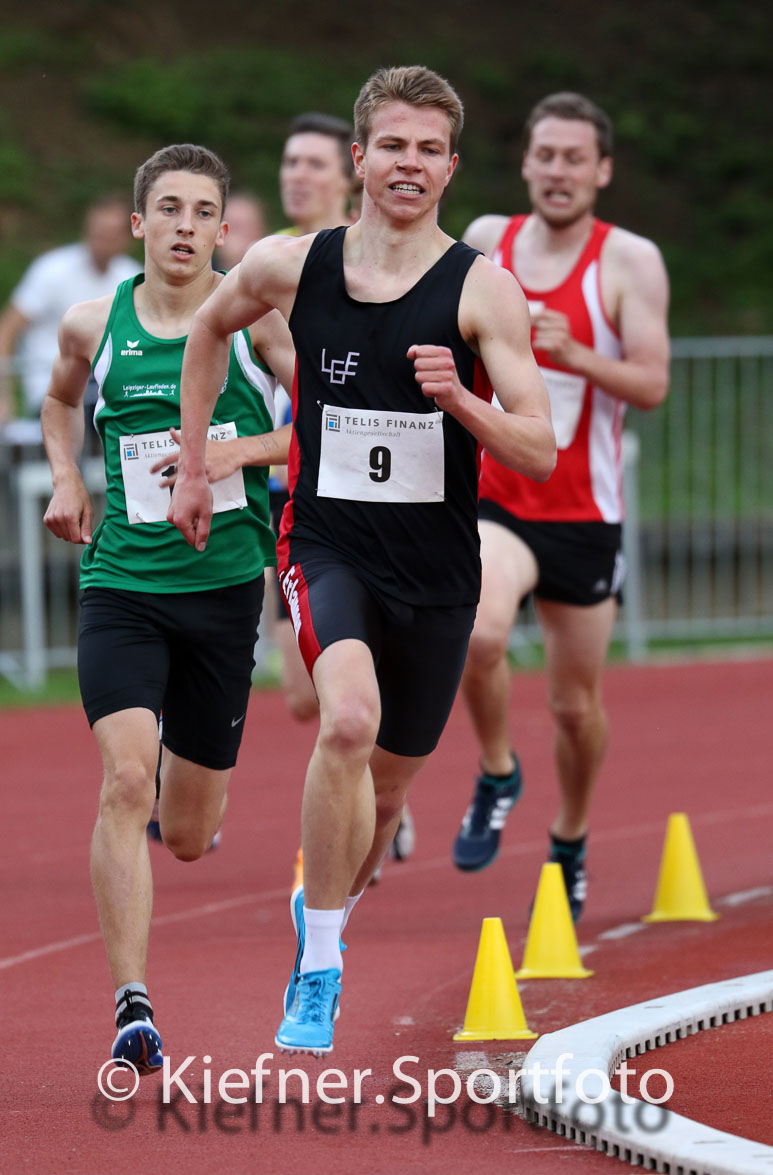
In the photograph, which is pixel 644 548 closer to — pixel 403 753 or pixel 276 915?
pixel 276 915

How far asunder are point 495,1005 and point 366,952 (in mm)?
1411

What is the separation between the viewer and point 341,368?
4.79 metres

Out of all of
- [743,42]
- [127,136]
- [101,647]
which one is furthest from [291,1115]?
[743,42]

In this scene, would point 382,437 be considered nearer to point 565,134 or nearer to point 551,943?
point 551,943

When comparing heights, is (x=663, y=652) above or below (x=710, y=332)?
below

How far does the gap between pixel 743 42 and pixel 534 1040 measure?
2345 cm

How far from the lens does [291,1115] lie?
4.51 meters

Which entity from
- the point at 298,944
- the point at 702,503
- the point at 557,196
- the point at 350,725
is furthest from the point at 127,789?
the point at 702,503

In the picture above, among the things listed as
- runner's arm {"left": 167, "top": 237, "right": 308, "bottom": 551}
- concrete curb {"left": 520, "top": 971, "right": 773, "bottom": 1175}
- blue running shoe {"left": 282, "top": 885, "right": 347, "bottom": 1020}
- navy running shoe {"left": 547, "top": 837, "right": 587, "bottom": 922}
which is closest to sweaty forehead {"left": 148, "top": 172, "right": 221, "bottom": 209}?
runner's arm {"left": 167, "top": 237, "right": 308, "bottom": 551}

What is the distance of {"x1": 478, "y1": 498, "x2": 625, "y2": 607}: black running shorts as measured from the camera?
711cm

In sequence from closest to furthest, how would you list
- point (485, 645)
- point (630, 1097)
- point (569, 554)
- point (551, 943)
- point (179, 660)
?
point (630, 1097), point (179, 660), point (551, 943), point (485, 645), point (569, 554)

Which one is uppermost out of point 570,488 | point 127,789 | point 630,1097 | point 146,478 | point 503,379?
point 503,379

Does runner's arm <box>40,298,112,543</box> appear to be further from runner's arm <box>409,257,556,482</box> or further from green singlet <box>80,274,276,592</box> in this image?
runner's arm <box>409,257,556,482</box>

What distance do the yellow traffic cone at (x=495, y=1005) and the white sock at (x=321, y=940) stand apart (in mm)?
730
